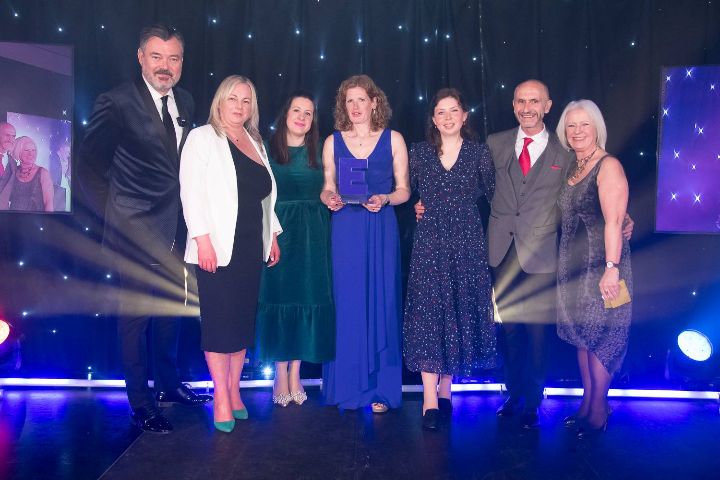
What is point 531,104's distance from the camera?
329cm

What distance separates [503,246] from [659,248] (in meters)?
1.30

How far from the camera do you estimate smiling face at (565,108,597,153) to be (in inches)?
121

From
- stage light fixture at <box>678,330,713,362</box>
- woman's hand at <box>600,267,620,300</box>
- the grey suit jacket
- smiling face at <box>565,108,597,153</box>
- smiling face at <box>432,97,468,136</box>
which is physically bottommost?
stage light fixture at <box>678,330,713,362</box>

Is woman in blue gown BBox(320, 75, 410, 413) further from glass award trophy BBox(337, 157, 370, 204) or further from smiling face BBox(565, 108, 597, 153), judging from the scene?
smiling face BBox(565, 108, 597, 153)

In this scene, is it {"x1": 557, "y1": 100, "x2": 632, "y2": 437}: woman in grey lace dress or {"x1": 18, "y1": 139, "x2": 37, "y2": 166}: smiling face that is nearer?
{"x1": 557, "y1": 100, "x2": 632, "y2": 437}: woman in grey lace dress

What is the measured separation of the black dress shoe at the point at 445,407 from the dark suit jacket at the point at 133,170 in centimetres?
166

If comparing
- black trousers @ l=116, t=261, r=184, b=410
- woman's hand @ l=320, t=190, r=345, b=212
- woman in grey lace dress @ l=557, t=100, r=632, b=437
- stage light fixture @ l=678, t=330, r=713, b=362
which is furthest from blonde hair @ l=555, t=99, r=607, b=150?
black trousers @ l=116, t=261, r=184, b=410

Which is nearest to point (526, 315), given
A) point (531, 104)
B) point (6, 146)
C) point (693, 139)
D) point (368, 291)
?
point (368, 291)

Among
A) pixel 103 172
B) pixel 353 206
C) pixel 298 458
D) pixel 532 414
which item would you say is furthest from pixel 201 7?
pixel 532 414

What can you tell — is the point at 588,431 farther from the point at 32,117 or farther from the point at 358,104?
the point at 32,117

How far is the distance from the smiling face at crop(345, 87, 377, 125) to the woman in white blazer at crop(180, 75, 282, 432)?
1.78ft

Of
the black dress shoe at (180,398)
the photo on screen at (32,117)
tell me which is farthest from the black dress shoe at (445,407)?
the photo on screen at (32,117)

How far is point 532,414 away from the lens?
10.8 ft

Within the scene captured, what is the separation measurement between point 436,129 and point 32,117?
253 centimetres
